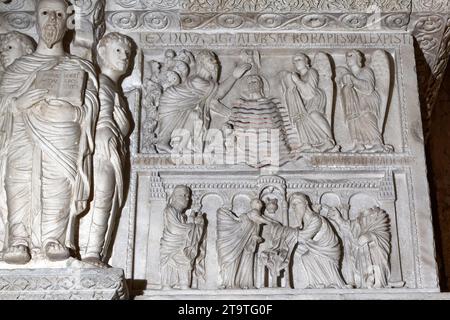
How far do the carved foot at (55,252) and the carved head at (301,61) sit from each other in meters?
2.70

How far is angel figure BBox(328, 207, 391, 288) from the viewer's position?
19.6 feet

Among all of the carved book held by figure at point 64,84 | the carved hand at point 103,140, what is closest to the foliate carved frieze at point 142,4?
the carved book held by figure at point 64,84

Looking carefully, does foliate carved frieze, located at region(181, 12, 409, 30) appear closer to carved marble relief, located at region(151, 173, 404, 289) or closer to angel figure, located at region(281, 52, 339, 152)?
angel figure, located at region(281, 52, 339, 152)

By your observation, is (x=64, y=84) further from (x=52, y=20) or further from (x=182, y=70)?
(x=182, y=70)

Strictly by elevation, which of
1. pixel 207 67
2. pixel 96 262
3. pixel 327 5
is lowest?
pixel 96 262

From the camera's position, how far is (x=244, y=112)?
264 inches

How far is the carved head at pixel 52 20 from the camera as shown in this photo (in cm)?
653

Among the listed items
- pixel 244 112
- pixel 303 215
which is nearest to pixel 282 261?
pixel 303 215

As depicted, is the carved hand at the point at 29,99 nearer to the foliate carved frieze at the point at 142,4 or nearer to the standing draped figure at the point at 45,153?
the standing draped figure at the point at 45,153

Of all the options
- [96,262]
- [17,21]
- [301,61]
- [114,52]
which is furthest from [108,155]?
[301,61]

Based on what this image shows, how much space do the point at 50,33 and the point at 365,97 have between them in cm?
277

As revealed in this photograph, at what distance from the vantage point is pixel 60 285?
17.7 feet

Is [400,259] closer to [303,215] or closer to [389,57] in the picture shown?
[303,215]
